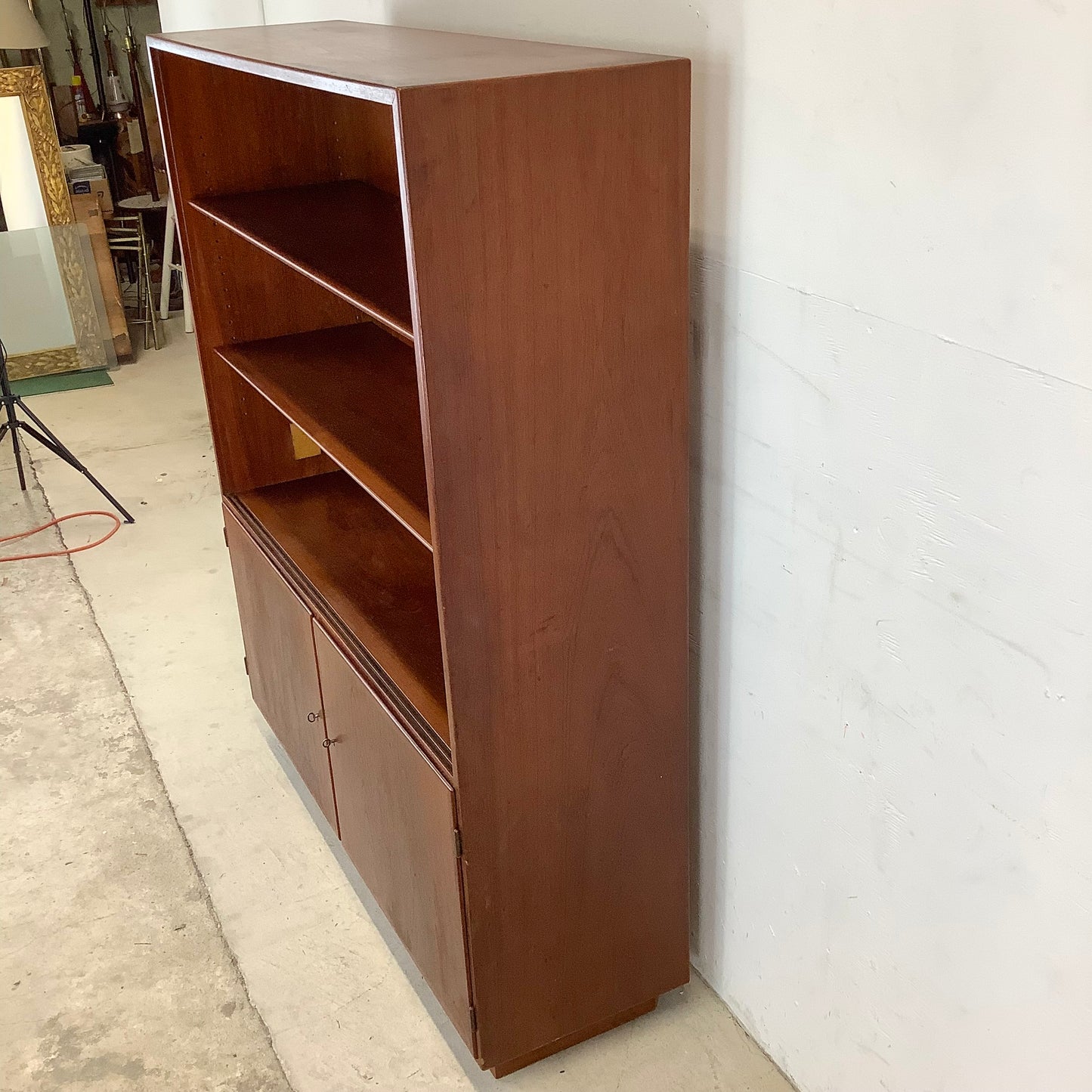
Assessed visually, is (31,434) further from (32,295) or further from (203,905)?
(203,905)

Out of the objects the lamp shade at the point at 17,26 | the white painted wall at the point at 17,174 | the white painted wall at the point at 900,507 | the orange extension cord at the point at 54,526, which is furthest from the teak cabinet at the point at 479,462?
the lamp shade at the point at 17,26

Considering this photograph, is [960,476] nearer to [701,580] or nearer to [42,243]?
[701,580]

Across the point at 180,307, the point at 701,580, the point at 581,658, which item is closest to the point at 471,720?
the point at 581,658

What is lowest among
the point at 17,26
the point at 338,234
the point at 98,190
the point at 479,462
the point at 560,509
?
the point at 98,190

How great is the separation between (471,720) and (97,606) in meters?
2.49

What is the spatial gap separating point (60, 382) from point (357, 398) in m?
4.12

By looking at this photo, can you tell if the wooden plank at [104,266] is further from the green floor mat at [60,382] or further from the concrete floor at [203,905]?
the concrete floor at [203,905]

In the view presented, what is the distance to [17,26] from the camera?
5781mm

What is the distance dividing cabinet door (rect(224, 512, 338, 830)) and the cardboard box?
13.8ft

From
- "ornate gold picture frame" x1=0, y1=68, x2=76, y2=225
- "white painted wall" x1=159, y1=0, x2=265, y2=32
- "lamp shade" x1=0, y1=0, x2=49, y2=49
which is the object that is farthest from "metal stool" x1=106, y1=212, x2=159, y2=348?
"white painted wall" x1=159, y1=0, x2=265, y2=32

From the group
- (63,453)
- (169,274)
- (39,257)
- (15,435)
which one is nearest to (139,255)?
(169,274)

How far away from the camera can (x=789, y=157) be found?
1.53m

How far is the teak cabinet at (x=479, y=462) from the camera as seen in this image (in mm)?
1518

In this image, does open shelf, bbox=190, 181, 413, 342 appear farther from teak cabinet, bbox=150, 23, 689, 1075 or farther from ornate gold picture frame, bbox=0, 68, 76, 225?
ornate gold picture frame, bbox=0, 68, 76, 225
